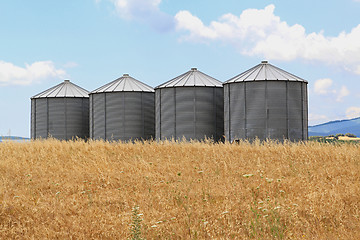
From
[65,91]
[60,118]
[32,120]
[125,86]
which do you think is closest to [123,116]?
[125,86]

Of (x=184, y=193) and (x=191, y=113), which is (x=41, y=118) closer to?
(x=191, y=113)

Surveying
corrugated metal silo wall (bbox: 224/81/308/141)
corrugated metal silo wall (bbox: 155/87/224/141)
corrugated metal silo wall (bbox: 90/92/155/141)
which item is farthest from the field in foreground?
corrugated metal silo wall (bbox: 90/92/155/141)

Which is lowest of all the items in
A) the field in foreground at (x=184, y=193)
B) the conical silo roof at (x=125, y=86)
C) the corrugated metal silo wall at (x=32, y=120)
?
the field in foreground at (x=184, y=193)

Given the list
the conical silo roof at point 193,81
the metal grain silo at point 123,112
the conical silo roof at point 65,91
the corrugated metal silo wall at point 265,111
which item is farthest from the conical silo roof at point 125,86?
the corrugated metal silo wall at point 265,111

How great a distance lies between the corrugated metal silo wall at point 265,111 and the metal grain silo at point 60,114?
13.9m

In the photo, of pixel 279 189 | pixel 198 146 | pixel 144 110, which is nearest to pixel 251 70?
pixel 144 110

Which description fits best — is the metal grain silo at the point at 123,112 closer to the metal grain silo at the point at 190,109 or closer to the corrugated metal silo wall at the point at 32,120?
the metal grain silo at the point at 190,109

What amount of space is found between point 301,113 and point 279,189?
16076 mm

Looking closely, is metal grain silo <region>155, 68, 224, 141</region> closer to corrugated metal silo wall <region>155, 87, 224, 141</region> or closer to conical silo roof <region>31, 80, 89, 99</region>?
corrugated metal silo wall <region>155, 87, 224, 141</region>

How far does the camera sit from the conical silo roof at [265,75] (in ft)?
80.6

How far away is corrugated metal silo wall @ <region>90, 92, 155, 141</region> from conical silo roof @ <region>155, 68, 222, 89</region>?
103 inches

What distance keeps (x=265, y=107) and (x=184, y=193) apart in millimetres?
15238

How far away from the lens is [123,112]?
28609mm

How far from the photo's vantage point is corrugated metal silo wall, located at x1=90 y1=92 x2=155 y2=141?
28562mm
